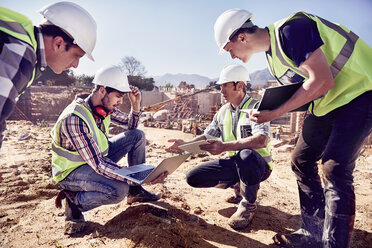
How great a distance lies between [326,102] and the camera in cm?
191

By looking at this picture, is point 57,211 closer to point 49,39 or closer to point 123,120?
point 123,120

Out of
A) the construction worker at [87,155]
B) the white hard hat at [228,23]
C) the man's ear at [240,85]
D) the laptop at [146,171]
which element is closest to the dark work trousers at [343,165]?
the white hard hat at [228,23]

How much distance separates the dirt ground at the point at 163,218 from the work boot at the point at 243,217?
0.23 ft

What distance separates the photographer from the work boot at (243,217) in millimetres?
2730

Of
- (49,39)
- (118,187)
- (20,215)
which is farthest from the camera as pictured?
(20,215)

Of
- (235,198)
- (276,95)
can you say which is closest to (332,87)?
(276,95)

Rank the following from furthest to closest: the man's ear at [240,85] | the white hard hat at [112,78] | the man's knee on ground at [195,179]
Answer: the man's ear at [240,85] → the man's knee on ground at [195,179] → the white hard hat at [112,78]

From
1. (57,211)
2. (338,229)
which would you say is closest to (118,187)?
(57,211)

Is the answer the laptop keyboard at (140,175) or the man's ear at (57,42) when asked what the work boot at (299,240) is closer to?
the laptop keyboard at (140,175)

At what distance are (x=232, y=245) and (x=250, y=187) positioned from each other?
27.3 inches

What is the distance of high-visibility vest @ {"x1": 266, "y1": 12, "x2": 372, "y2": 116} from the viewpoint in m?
1.75

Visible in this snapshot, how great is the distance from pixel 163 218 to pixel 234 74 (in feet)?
7.01

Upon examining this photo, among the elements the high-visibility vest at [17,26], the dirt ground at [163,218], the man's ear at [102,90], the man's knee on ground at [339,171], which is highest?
the high-visibility vest at [17,26]

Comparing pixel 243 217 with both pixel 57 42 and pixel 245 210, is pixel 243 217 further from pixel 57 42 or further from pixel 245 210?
pixel 57 42
